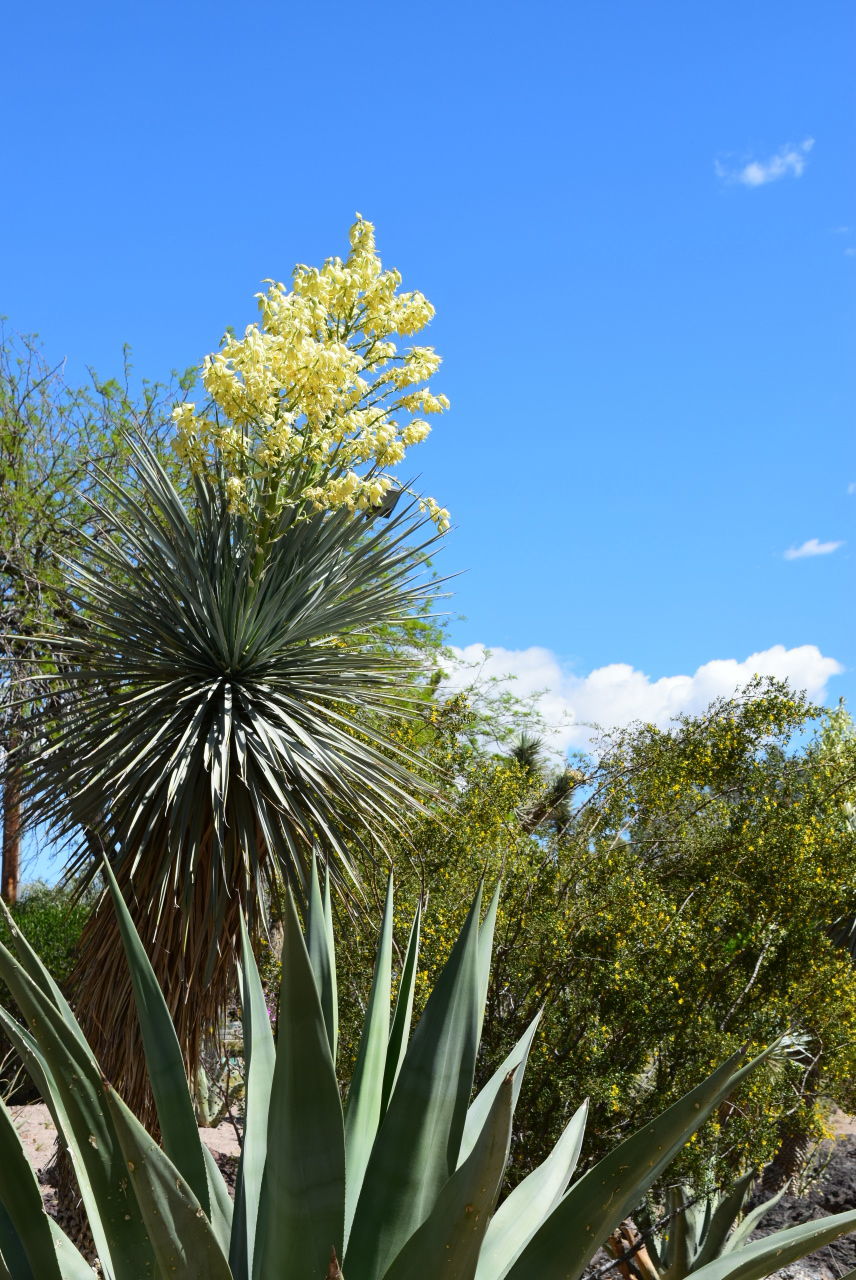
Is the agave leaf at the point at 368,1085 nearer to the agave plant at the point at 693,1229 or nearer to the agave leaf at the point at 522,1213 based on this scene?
the agave leaf at the point at 522,1213

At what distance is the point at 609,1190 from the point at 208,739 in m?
4.87

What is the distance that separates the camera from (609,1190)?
1.70m

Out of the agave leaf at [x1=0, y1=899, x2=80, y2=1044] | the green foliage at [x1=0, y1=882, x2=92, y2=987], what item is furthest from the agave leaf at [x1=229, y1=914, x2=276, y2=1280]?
the green foliage at [x1=0, y1=882, x2=92, y2=987]

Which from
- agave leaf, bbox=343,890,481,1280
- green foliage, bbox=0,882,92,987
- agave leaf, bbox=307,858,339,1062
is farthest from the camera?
green foliage, bbox=0,882,92,987

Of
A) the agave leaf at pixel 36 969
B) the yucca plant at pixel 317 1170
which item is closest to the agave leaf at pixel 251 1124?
the yucca plant at pixel 317 1170

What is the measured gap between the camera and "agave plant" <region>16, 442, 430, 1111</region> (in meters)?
6.34

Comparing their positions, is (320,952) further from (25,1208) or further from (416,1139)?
(25,1208)

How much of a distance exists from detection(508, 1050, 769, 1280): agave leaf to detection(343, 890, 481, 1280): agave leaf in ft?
0.66

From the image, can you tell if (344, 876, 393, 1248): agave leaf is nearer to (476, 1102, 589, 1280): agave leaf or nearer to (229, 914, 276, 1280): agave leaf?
→ (229, 914, 276, 1280): agave leaf

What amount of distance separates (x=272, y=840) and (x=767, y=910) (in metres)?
3.83

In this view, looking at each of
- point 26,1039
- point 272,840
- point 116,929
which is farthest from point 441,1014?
point 116,929

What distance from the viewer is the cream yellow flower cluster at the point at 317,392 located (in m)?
6.16

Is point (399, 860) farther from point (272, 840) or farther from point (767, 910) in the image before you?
point (767, 910)

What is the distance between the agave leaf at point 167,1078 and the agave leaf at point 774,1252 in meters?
0.97
